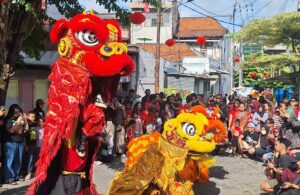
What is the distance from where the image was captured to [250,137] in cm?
1038

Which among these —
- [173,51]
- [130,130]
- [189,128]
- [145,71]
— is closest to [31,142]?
[189,128]

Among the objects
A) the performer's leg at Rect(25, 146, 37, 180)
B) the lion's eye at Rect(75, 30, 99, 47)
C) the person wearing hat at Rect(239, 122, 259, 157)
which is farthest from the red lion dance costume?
the person wearing hat at Rect(239, 122, 259, 157)

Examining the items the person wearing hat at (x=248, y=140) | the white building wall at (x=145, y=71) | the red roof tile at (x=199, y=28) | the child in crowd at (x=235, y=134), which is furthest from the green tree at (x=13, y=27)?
the red roof tile at (x=199, y=28)

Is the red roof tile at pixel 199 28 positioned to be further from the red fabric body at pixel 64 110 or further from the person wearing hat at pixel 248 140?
the red fabric body at pixel 64 110

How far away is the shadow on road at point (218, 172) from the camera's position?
27.8 ft

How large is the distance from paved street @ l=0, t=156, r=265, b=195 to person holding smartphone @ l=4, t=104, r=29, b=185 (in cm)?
23

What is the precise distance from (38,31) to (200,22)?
32.3 metres

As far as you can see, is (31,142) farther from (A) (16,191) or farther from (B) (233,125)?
(B) (233,125)

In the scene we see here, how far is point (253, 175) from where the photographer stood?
864 cm

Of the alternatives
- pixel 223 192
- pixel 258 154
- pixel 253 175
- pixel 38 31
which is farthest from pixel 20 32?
pixel 258 154

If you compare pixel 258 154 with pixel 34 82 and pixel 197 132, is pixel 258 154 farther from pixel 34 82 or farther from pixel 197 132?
pixel 34 82

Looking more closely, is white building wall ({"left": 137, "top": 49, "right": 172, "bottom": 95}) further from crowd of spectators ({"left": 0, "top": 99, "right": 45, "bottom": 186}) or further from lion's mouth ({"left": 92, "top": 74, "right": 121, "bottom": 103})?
lion's mouth ({"left": 92, "top": 74, "right": 121, "bottom": 103})

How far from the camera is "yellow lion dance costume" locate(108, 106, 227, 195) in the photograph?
15.9 ft

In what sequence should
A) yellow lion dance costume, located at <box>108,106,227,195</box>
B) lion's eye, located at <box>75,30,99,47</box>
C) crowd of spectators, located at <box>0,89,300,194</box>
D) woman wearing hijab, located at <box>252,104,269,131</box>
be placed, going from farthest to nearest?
1. woman wearing hijab, located at <box>252,104,269,131</box>
2. crowd of spectators, located at <box>0,89,300,194</box>
3. yellow lion dance costume, located at <box>108,106,227,195</box>
4. lion's eye, located at <box>75,30,99,47</box>
